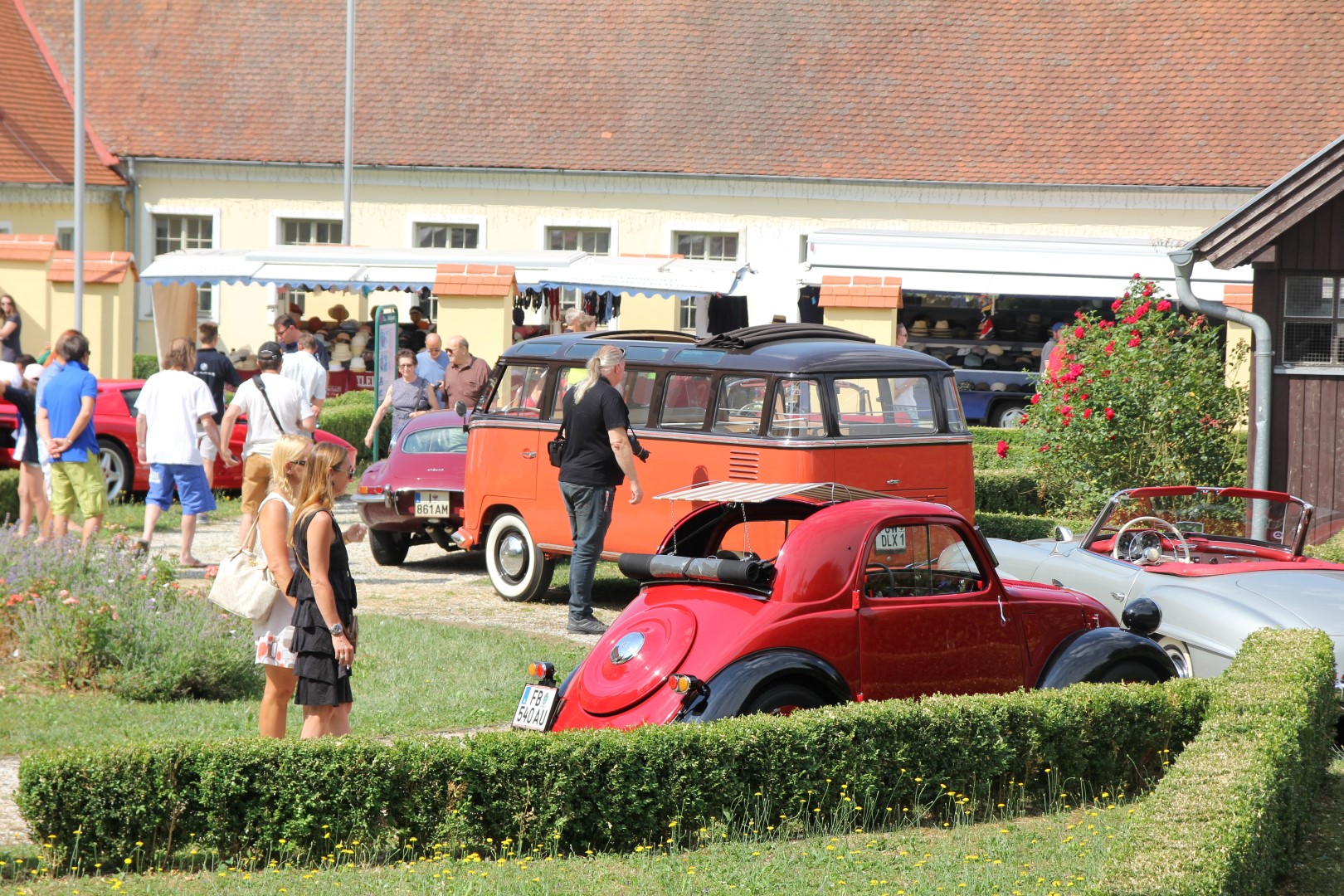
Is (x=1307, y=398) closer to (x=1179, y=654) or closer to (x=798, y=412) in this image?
(x=798, y=412)

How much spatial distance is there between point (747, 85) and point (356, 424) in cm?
1403

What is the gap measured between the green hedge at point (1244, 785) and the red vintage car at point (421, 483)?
7626mm

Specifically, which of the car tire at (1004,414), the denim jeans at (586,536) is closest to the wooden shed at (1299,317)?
the denim jeans at (586,536)

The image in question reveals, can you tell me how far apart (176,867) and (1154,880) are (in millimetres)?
3692

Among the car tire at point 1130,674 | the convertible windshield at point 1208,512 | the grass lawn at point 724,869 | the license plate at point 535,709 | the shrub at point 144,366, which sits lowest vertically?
the grass lawn at point 724,869

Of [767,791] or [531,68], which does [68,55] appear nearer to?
[531,68]

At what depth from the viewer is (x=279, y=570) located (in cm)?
680

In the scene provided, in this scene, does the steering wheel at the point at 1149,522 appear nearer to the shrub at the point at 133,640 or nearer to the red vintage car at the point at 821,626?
the red vintage car at the point at 821,626

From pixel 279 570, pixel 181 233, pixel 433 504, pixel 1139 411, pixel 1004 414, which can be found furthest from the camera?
pixel 181 233

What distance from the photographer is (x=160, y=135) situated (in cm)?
3234

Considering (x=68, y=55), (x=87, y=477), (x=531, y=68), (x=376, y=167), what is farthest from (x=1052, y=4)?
(x=87, y=477)

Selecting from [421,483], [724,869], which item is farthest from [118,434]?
[724,869]

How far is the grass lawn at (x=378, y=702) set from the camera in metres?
8.15

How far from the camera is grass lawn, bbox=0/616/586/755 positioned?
26.7 ft
